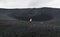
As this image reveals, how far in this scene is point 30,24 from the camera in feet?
11.2

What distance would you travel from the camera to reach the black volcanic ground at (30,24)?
332 centimetres

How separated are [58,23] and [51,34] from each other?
30 centimetres

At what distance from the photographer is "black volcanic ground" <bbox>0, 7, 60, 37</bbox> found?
3.32 m

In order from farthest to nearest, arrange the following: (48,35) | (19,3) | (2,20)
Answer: (19,3), (2,20), (48,35)

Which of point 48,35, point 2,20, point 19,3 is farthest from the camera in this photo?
point 19,3

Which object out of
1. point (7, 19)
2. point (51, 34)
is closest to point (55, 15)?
point (51, 34)

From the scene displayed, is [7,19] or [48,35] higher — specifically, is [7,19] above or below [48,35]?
above

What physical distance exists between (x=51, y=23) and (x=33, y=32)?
0.41 metres

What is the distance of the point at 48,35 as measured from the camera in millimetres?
3291

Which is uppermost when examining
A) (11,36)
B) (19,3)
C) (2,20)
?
(19,3)

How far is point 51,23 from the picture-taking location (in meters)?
3.41

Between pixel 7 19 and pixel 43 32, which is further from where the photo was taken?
pixel 7 19

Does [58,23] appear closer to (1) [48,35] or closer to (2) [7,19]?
(1) [48,35]

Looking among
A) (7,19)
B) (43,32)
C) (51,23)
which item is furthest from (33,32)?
(7,19)
